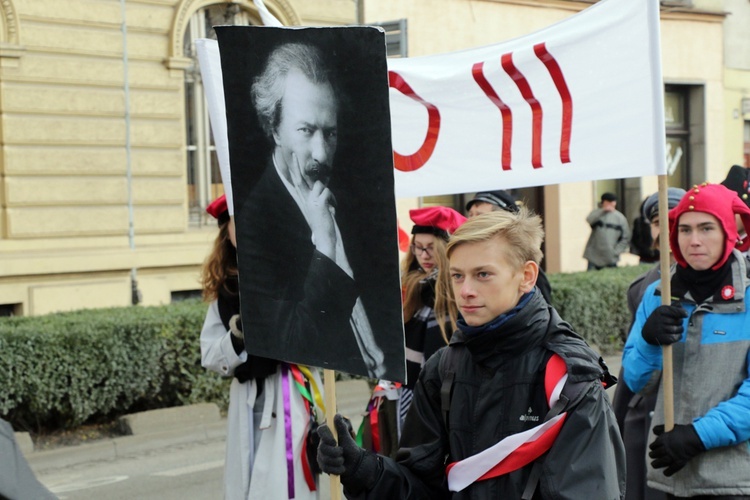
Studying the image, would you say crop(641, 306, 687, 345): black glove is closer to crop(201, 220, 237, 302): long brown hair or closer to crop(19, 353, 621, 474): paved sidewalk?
crop(201, 220, 237, 302): long brown hair

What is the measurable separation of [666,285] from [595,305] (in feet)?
30.0

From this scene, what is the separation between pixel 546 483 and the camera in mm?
2832

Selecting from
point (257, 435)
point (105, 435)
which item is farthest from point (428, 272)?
point (105, 435)

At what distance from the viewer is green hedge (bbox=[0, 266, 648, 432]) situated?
8.65 metres

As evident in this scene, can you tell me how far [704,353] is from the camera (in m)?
4.07

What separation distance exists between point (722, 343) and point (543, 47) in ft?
4.17

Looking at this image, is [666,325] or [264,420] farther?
[264,420]

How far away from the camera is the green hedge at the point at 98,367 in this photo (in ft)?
28.3

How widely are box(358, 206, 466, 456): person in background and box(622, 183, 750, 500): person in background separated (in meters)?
1.06

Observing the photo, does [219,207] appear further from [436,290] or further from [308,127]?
[308,127]

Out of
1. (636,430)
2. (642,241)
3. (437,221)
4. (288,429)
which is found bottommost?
(636,430)

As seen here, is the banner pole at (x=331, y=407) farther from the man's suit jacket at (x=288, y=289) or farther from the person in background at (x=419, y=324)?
the person in background at (x=419, y=324)

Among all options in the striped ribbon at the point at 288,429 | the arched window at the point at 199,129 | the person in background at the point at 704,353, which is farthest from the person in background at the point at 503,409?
the arched window at the point at 199,129

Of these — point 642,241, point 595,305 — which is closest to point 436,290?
point 595,305
